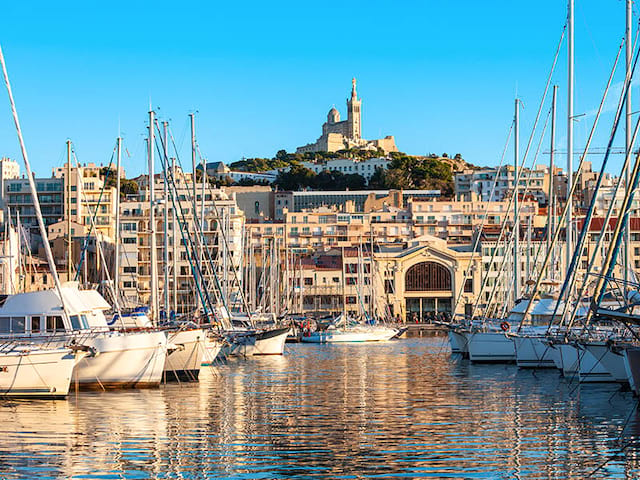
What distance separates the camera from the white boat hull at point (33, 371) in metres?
30.8

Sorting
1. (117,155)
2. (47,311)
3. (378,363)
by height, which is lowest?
(378,363)

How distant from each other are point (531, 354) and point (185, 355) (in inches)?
605

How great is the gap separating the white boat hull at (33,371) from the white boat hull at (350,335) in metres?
53.2

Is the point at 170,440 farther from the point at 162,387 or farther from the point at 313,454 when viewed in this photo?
the point at 162,387

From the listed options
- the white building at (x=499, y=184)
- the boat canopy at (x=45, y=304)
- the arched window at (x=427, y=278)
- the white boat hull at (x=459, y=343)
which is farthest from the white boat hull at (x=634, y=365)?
the white building at (x=499, y=184)

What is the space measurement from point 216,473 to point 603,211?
13915 centimetres

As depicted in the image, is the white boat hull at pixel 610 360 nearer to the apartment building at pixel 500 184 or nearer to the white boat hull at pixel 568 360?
the white boat hull at pixel 568 360

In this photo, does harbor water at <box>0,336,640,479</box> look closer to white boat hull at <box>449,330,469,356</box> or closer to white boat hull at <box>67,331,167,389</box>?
white boat hull at <box>67,331,167,389</box>

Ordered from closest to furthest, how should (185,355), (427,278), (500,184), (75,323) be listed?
1. (75,323)
2. (185,355)
3. (427,278)
4. (500,184)

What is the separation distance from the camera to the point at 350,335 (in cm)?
8475

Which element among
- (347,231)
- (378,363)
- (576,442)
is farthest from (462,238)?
(576,442)

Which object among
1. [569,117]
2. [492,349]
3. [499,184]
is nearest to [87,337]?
[492,349]

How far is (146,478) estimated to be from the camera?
18781 millimetres

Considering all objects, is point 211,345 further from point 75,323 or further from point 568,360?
point 568,360
